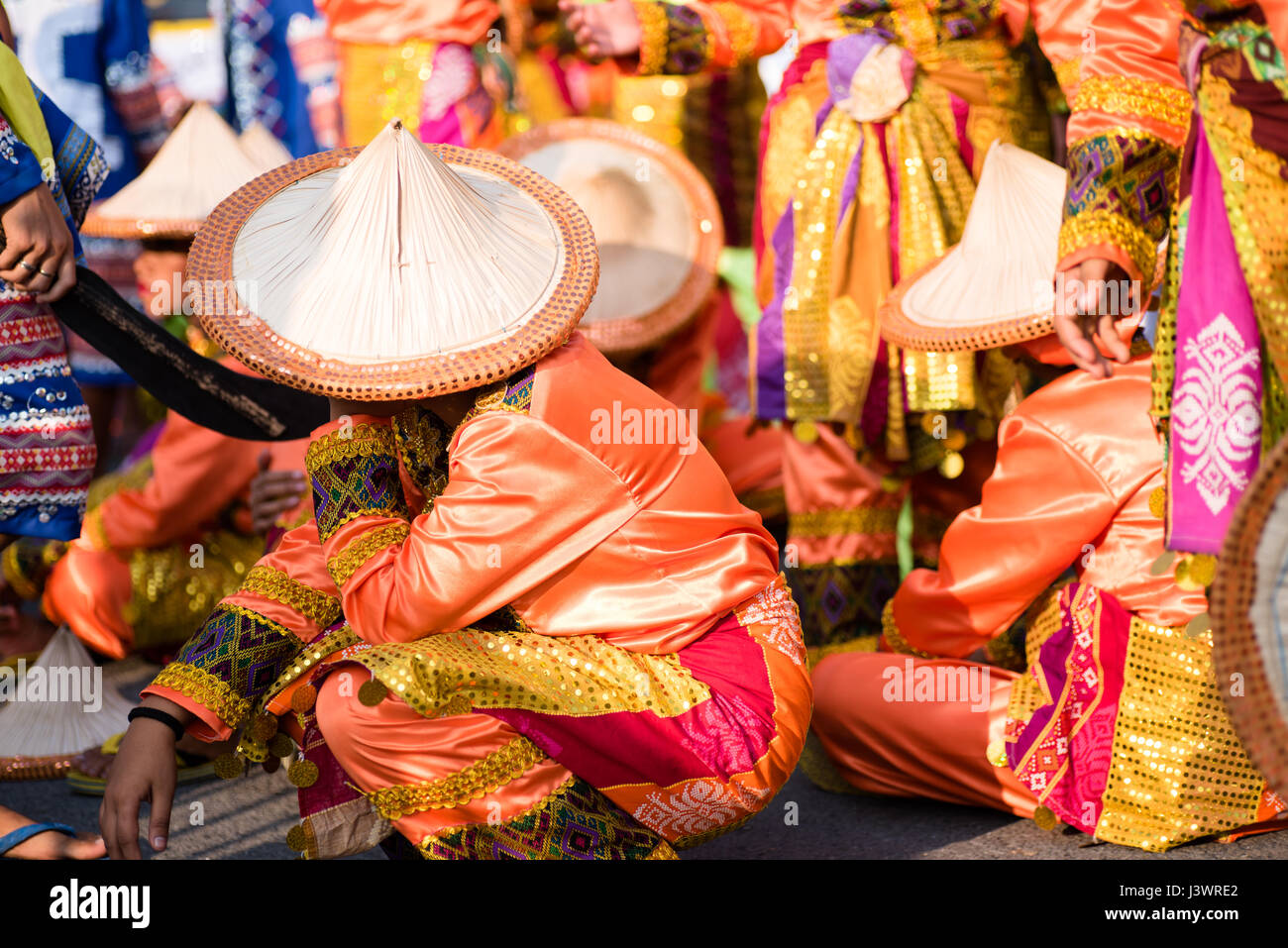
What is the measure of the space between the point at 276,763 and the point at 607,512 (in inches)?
22.6

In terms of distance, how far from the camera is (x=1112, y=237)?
1.82 m

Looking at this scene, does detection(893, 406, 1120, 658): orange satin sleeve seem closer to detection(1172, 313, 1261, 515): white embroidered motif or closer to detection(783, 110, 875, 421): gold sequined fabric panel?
detection(1172, 313, 1261, 515): white embroidered motif

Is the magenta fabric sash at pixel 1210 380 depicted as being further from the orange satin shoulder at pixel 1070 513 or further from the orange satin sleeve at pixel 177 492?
the orange satin sleeve at pixel 177 492

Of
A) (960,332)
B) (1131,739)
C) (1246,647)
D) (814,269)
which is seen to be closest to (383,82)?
(814,269)

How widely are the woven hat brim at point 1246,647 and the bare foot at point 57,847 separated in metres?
1.28

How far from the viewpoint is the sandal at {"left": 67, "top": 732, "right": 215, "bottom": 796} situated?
251 cm

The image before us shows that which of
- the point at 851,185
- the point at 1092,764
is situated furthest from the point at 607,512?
the point at 851,185

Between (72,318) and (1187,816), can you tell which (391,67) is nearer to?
(72,318)

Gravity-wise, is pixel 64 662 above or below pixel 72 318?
below

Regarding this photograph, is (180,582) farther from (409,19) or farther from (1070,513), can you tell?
(1070,513)

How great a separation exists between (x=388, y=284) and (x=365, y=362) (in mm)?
105

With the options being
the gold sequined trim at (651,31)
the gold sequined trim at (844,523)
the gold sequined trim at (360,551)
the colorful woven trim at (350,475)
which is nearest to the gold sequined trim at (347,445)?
the colorful woven trim at (350,475)
